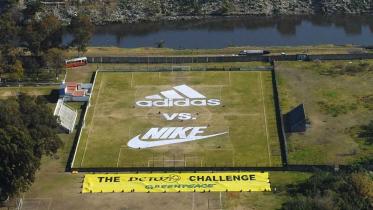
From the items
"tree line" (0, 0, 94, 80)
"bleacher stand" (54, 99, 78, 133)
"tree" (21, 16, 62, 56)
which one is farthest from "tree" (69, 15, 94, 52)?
"bleacher stand" (54, 99, 78, 133)

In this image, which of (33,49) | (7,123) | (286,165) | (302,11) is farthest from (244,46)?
(7,123)

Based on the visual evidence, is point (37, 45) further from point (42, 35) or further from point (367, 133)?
point (367, 133)

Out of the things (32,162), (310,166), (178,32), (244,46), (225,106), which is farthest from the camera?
(178,32)

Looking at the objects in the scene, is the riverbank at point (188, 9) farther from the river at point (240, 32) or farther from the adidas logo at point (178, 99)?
the adidas logo at point (178, 99)

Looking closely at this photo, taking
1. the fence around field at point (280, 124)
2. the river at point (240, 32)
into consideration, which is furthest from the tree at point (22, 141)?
the river at point (240, 32)

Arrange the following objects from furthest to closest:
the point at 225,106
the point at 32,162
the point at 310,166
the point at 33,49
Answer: the point at 33,49 → the point at 225,106 → the point at 310,166 → the point at 32,162

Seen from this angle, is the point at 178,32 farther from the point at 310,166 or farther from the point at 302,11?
the point at 310,166
